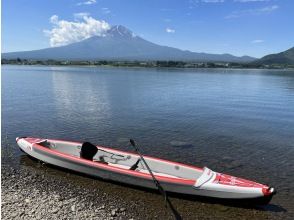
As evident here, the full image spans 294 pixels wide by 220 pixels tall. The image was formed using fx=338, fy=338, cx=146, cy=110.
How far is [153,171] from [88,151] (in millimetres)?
3735

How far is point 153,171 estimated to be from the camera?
1722cm

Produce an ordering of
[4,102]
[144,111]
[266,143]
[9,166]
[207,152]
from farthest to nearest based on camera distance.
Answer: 1. [4,102]
2. [144,111]
3. [266,143]
4. [207,152]
5. [9,166]

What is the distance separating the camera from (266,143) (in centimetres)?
2503

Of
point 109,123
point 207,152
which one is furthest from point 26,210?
point 109,123

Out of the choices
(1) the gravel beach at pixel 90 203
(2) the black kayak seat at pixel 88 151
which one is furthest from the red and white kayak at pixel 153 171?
(1) the gravel beach at pixel 90 203

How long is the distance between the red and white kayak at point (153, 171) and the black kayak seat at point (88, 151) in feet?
0.37

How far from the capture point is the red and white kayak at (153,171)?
1428 cm

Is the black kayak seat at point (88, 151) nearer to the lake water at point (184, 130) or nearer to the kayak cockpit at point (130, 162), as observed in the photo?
the kayak cockpit at point (130, 162)

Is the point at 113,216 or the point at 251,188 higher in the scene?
the point at 251,188

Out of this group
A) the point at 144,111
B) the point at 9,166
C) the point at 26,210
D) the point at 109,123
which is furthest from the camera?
the point at 144,111

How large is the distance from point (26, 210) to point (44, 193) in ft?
6.30

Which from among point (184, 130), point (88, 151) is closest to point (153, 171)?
point (88, 151)

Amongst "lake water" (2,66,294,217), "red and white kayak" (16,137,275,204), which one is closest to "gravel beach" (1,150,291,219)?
"red and white kayak" (16,137,275,204)

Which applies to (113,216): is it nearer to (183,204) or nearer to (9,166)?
(183,204)
